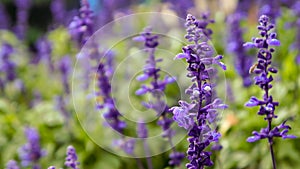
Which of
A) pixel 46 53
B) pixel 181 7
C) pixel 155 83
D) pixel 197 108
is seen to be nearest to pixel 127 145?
pixel 155 83

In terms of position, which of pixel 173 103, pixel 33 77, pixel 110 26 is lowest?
pixel 173 103

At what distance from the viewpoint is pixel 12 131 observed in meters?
6.53

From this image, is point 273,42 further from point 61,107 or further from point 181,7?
point 181,7

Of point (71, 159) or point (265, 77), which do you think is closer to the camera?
point (265, 77)

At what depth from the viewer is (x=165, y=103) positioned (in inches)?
158

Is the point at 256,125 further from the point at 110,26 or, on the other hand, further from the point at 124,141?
the point at 110,26

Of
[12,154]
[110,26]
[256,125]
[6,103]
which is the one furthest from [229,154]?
[110,26]

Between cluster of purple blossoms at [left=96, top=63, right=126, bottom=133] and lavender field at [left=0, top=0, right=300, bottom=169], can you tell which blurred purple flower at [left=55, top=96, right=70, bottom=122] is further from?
cluster of purple blossoms at [left=96, top=63, right=126, bottom=133]

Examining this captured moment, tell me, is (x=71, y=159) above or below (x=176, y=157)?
below

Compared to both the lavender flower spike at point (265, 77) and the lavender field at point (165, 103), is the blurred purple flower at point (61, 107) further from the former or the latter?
the lavender flower spike at point (265, 77)

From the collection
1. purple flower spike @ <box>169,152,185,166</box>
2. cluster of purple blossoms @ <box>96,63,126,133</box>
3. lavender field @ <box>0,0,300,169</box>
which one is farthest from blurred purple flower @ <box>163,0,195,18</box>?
purple flower spike @ <box>169,152,185,166</box>

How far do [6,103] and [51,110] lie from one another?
0.86 meters

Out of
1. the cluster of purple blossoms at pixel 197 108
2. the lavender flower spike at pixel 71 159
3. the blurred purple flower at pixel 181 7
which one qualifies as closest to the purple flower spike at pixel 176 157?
the lavender flower spike at pixel 71 159

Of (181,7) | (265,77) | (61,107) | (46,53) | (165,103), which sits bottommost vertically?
(265,77)
